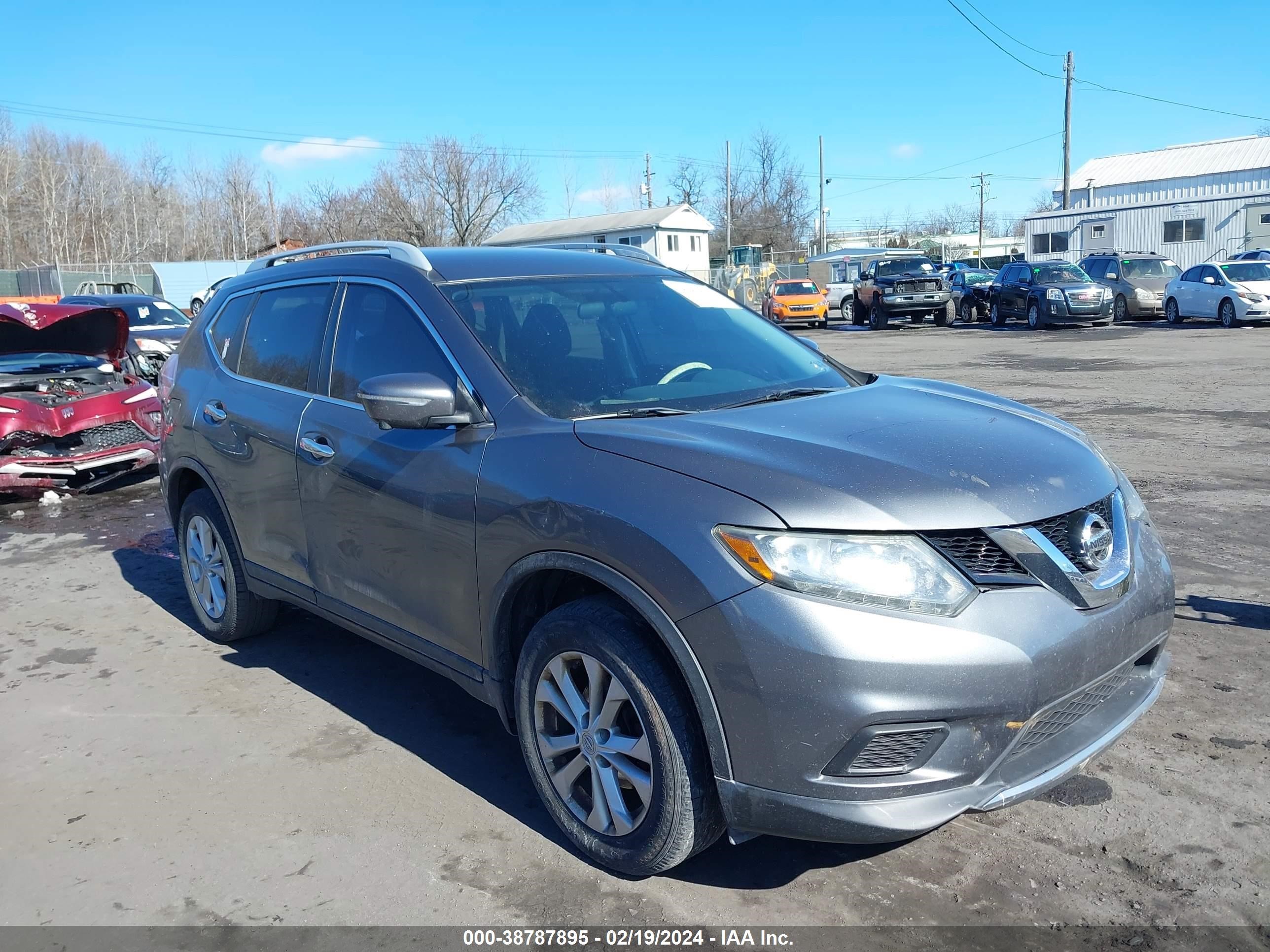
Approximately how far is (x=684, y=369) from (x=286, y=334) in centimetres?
187

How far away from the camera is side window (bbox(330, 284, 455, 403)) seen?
3676 millimetres

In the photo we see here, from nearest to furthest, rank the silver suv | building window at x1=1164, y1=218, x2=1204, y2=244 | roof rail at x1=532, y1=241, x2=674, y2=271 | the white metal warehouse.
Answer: roof rail at x1=532, y1=241, x2=674, y2=271, the silver suv, the white metal warehouse, building window at x1=1164, y1=218, x2=1204, y2=244

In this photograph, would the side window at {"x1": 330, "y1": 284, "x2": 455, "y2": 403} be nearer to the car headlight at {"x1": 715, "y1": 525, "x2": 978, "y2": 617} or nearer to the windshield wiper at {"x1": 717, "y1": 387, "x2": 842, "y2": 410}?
the windshield wiper at {"x1": 717, "y1": 387, "x2": 842, "y2": 410}

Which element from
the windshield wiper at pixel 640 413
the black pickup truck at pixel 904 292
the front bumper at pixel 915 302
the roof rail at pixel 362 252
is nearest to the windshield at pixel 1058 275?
the front bumper at pixel 915 302

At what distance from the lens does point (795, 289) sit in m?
34.3

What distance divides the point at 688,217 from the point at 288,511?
6825 centimetres

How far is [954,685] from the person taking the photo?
2.48m

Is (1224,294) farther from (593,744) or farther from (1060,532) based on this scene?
(593,744)

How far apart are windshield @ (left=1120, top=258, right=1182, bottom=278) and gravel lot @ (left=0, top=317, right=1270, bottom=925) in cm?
2370

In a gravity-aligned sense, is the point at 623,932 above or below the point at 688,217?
below

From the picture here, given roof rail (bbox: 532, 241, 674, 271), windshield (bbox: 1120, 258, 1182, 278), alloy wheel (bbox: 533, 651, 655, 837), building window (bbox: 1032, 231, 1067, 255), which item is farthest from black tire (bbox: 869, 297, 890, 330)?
alloy wheel (bbox: 533, 651, 655, 837)

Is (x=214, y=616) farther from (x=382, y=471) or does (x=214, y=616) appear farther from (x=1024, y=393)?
(x=1024, y=393)

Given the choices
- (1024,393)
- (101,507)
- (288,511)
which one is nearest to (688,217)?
(1024,393)

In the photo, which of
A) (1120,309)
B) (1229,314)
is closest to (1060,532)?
(1229,314)
